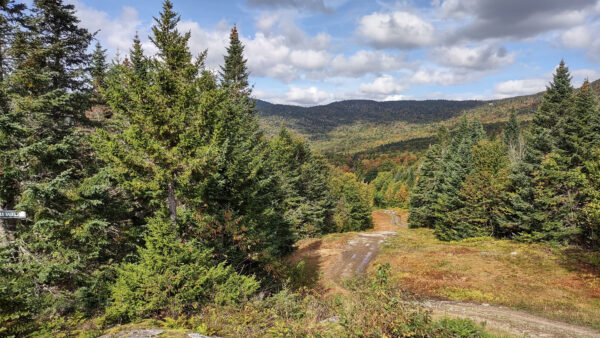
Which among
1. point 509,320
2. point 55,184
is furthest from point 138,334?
point 509,320

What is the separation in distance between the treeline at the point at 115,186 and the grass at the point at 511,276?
12044mm

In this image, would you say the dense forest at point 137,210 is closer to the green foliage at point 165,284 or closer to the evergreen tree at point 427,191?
the green foliage at point 165,284

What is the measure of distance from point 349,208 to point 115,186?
1963 inches

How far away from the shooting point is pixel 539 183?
26031 mm

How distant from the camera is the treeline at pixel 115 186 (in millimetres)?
8266

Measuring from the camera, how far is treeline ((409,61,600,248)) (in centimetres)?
2248

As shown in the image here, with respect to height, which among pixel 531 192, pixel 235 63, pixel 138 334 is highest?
pixel 235 63

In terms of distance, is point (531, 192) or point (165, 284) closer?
point (165, 284)

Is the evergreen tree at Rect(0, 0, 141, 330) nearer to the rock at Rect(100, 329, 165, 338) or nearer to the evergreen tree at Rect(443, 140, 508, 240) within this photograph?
the rock at Rect(100, 329, 165, 338)

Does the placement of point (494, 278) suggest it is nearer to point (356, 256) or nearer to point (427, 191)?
point (356, 256)

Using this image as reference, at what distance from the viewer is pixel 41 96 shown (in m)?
10.6

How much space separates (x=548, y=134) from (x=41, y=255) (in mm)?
40822

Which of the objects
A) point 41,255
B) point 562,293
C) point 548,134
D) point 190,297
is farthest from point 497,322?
point 548,134

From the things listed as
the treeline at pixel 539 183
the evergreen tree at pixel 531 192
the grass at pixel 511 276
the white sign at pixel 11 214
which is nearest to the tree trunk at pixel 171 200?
the white sign at pixel 11 214
